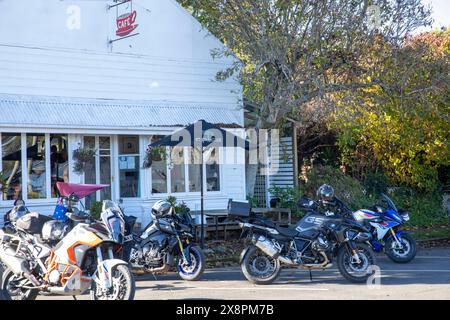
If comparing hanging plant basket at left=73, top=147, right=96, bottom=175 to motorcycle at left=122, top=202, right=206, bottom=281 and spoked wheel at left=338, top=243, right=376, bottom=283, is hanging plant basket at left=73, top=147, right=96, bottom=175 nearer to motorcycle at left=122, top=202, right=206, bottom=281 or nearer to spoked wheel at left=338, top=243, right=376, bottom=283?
motorcycle at left=122, top=202, right=206, bottom=281

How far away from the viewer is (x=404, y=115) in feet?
57.1

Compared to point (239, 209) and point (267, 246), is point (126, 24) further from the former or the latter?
point (267, 246)

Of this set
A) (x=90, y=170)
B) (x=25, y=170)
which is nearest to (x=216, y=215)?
(x=90, y=170)

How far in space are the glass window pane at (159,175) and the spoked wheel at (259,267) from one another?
6281mm

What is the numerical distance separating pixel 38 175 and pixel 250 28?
19.2ft

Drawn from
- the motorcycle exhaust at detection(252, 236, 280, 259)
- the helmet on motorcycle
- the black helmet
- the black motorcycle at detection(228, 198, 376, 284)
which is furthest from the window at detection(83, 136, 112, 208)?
the motorcycle exhaust at detection(252, 236, 280, 259)

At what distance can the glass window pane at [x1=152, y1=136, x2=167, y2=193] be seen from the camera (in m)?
16.8

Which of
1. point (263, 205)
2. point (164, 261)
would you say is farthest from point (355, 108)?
point (164, 261)

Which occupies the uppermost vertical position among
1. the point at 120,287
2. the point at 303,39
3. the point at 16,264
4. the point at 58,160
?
the point at 303,39

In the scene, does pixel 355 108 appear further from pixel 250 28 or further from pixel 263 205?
pixel 263 205

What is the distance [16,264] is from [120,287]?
1.59 metres

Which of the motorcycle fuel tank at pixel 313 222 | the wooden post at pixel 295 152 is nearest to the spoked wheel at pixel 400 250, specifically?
the motorcycle fuel tank at pixel 313 222

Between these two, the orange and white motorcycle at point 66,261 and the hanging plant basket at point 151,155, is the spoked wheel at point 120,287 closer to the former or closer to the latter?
the orange and white motorcycle at point 66,261

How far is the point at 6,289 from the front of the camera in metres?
8.78
